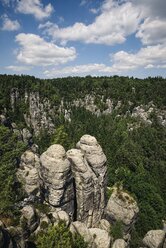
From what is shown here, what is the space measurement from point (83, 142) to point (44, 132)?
320 ft

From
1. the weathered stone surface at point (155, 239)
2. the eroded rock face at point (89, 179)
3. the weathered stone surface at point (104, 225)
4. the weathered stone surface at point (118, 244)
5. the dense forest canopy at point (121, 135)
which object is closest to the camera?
the weathered stone surface at point (118, 244)

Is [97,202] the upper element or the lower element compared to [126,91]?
lower

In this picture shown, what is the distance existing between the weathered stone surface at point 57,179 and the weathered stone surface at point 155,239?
64.0ft

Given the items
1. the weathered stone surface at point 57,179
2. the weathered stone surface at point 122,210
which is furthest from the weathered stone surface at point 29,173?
the weathered stone surface at point 122,210

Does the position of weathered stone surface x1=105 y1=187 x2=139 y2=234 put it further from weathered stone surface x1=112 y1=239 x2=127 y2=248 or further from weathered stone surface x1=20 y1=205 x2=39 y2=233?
weathered stone surface x1=20 y1=205 x2=39 y2=233

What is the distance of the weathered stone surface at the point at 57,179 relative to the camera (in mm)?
53938

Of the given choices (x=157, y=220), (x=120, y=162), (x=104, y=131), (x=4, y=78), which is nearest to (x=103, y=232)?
(x=157, y=220)

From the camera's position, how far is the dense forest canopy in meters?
75.4

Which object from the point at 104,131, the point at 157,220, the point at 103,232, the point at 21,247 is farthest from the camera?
the point at 104,131

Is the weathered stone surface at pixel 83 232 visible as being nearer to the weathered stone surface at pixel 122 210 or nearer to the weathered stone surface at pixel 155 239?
Answer: the weathered stone surface at pixel 122 210

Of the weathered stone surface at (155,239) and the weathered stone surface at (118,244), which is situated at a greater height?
the weathered stone surface at (118,244)

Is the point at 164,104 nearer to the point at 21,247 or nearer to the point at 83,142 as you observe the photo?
the point at 83,142

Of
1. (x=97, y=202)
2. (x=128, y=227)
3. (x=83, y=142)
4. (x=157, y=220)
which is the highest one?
(x=83, y=142)

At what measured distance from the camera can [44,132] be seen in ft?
522
